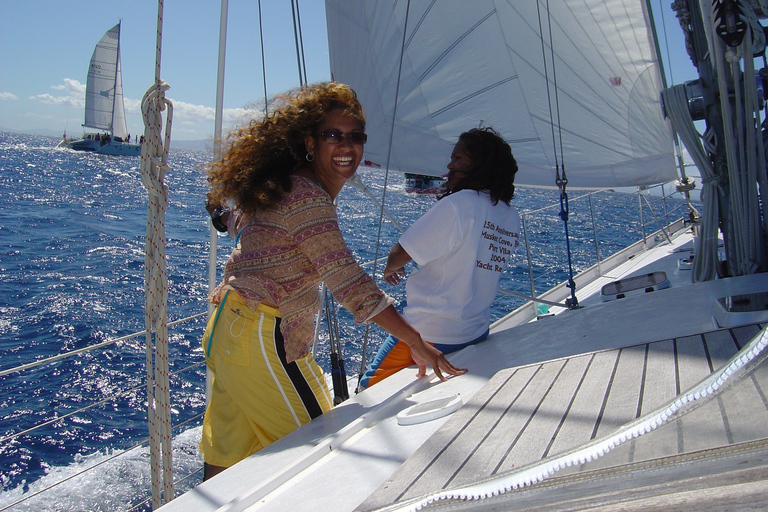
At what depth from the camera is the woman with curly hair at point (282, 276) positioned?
1.19 metres

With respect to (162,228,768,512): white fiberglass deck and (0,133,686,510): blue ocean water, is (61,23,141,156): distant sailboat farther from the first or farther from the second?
(162,228,768,512): white fiberglass deck

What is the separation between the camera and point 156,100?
1.28 metres

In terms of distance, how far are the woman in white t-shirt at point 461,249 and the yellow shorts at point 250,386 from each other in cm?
38

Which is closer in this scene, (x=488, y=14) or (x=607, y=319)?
(x=607, y=319)

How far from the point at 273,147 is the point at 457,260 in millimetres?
614

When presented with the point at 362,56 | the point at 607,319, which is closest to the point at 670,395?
Answer: the point at 607,319

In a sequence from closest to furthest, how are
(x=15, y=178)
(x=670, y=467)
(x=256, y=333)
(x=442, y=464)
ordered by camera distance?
1. (x=670, y=467)
2. (x=442, y=464)
3. (x=256, y=333)
4. (x=15, y=178)

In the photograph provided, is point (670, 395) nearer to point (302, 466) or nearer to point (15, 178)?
point (302, 466)

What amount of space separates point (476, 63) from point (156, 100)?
2.41 m

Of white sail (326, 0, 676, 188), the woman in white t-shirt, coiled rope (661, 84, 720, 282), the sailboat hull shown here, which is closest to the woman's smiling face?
the woman in white t-shirt

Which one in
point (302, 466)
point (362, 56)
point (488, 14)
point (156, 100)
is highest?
point (488, 14)

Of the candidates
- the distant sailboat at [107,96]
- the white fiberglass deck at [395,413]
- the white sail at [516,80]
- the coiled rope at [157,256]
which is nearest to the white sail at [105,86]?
the distant sailboat at [107,96]

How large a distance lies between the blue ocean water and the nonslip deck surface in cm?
89

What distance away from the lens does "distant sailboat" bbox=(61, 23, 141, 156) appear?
34312mm
